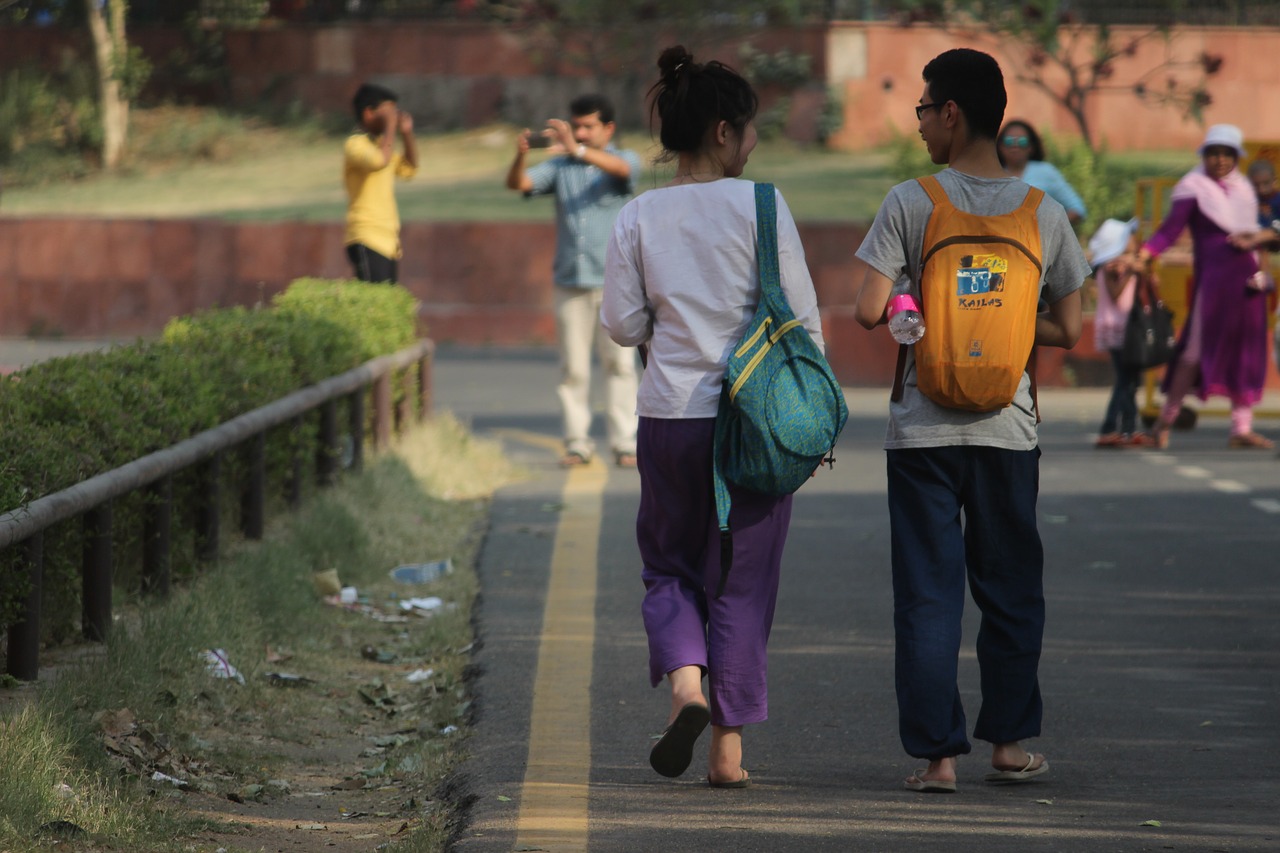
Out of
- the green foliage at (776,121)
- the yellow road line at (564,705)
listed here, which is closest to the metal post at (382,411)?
the yellow road line at (564,705)

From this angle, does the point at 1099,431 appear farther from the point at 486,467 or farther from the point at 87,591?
the point at 87,591

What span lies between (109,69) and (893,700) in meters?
28.4

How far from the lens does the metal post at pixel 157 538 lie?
6242mm

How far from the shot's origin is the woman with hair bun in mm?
4883

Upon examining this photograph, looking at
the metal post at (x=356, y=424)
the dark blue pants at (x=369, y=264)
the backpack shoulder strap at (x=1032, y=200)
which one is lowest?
the metal post at (x=356, y=424)

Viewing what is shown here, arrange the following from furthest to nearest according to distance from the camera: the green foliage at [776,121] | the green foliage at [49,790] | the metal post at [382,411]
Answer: the green foliage at [776,121] → the metal post at [382,411] → the green foliage at [49,790]

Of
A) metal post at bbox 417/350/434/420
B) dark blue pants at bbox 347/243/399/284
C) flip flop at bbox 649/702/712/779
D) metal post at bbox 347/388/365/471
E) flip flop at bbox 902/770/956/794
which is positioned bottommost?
metal post at bbox 417/350/434/420

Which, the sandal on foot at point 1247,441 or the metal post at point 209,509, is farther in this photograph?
the sandal on foot at point 1247,441

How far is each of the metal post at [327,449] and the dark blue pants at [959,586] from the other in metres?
4.34

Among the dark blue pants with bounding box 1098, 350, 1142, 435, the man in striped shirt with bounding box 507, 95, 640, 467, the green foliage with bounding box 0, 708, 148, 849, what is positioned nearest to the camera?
the green foliage with bounding box 0, 708, 148, 849

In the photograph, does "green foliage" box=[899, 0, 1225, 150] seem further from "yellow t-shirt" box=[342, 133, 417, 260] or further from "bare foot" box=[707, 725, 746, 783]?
"bare foot" box=[707, 725, 746, 783]

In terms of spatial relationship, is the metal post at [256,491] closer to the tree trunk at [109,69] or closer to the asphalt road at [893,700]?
the asphalt road at [893,700]

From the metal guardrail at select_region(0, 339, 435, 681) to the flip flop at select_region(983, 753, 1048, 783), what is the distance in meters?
2.42

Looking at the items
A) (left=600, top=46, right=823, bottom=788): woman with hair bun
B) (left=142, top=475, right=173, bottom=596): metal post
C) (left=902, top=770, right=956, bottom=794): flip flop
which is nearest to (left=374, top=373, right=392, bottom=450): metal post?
(left=142, top=475, right=173, bottom=596): metal post
